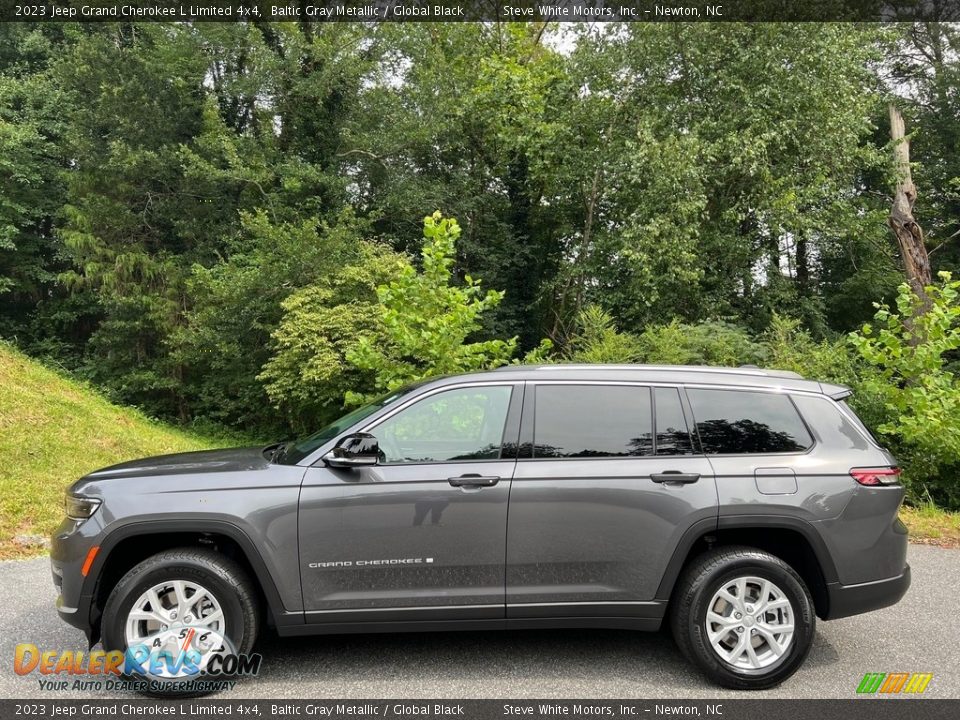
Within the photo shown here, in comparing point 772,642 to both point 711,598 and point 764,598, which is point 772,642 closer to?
point 764,598

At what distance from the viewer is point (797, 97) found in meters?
16.4

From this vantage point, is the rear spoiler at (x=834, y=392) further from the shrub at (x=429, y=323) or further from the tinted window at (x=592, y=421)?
the shrub at (x=429, y=323)

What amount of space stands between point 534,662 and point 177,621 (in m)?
2.03

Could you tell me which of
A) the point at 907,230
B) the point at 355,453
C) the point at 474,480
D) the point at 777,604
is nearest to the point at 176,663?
the point at 355,453

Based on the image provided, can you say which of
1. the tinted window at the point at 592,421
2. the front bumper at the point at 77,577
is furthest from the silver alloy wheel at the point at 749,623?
the front bumper at the point at 77,577

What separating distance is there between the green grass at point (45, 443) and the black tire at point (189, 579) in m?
3.89

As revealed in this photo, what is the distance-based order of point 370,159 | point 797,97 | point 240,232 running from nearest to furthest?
1. point 797,97
2. point 240,232
3. point 370,159

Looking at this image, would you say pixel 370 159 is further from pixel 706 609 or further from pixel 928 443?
pixel 706 609

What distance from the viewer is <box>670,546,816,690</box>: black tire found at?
12.6ft

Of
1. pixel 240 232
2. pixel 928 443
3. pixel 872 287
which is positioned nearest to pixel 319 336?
pixel 240 232

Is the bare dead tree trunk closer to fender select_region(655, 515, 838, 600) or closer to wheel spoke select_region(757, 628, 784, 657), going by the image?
fender select_region(655, 515, 838, 600)

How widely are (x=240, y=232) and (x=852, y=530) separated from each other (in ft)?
63.2

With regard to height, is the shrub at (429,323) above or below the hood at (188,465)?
above

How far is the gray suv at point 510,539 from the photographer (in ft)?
12.6
